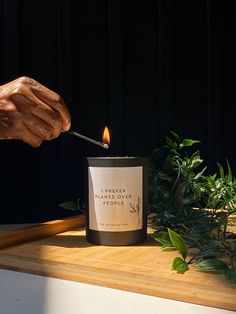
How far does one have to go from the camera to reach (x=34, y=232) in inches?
30.4

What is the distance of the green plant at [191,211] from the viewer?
66 cm

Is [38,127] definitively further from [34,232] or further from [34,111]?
[34,232]

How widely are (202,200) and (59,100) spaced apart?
0.43m

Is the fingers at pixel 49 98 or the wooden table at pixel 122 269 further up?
the fingers at pixel 49 98

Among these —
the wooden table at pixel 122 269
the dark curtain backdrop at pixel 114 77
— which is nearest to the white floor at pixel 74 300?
the wooden table at pixel 122 269

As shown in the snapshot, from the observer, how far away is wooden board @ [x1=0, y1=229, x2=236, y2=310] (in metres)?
0.52

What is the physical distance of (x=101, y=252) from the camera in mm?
679

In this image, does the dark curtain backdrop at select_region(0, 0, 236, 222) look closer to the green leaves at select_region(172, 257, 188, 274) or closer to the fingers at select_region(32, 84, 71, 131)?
the fingers at select_region(32, 84, 71, 131)

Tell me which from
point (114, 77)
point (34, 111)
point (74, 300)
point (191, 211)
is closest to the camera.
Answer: point (74, 300)

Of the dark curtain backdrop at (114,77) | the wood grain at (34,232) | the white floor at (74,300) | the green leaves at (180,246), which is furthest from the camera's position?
the dark curtain backdrop at (114,77)

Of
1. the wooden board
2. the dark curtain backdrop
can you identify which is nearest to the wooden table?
the wooden board

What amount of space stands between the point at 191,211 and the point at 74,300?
372 mm

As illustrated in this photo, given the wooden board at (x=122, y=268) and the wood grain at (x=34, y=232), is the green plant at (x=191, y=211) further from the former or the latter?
the wood grain at (x=34, y=232)

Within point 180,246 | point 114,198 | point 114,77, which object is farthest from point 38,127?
point 114,77
